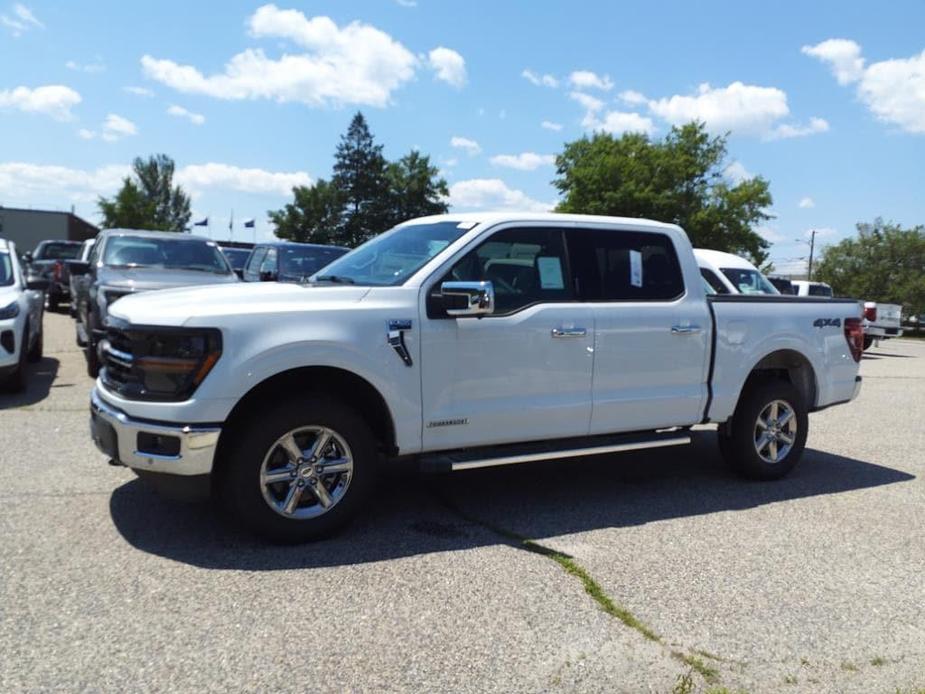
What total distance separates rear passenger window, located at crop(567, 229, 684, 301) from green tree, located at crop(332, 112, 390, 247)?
68.9m

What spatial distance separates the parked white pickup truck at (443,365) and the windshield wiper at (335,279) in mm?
18

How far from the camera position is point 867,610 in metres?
3.79

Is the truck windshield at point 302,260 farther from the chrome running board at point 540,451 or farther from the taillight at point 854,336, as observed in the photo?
the taillight at point 854,336

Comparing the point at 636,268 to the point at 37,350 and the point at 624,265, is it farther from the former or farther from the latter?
the point at 37,350

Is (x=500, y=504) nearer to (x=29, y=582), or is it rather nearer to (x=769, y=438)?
(x=769, y=438)

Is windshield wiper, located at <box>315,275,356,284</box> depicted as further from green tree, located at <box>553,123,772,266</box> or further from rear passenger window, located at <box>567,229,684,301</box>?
green tree, located at <box>553,123,772,266</box>

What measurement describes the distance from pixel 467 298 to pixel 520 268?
0.74 metres

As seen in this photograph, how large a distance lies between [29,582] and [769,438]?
16.8 feet

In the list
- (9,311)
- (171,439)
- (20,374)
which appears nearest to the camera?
(171,439)

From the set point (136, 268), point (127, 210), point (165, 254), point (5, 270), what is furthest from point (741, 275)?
point (127, 210)

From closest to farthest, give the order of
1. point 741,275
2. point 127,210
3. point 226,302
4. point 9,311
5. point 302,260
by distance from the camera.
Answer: point 226,302
point 9,311
point 302,260
point 741,275
point 127,210

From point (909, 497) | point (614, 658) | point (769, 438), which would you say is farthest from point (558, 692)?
point (909, 497)

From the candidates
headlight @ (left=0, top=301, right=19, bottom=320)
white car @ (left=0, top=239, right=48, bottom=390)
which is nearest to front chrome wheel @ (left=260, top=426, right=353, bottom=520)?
white car @ (left=0, top=239, right=48, bottom=390)

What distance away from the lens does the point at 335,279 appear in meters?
5.14
